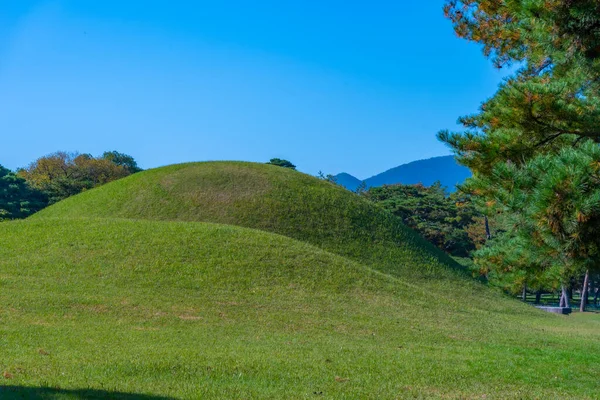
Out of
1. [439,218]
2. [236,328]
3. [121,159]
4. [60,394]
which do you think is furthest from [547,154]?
[121,159]

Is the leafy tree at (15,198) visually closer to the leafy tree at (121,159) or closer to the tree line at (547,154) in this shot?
the leafy tree at (121,159)

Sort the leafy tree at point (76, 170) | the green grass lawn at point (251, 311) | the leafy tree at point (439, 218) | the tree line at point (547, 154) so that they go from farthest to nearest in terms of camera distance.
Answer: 1. the leafy tree at point (76, 170)
2. the leafy tree at point (439, 218)
3. the green grass lawn at point (251, 311)
4. the tree line at point (547, 154)

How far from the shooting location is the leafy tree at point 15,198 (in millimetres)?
44534

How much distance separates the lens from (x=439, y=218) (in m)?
52.2

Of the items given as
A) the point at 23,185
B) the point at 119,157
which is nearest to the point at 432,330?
the point at 23,185

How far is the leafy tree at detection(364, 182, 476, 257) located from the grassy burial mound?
729 inches

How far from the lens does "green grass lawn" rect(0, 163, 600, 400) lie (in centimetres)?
870

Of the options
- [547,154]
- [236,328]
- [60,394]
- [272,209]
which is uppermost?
[272,209]

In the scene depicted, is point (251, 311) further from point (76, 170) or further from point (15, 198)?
point (76, 170)

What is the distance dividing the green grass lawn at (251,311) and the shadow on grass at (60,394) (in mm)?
36

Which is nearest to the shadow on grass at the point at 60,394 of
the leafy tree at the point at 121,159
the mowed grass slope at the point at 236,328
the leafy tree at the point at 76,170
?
the mowed grass slope at the point at 236,328

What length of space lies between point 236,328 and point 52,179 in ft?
156

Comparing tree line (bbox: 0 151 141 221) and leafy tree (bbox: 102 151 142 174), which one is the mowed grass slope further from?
leafy tree (bbox: 102 151 142 174)

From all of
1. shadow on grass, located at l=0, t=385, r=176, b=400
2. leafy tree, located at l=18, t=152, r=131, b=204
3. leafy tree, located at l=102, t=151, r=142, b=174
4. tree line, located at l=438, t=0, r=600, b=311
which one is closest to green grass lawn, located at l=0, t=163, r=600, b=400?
shadow on grass, located at l=0, t=385, r=176, b=400
